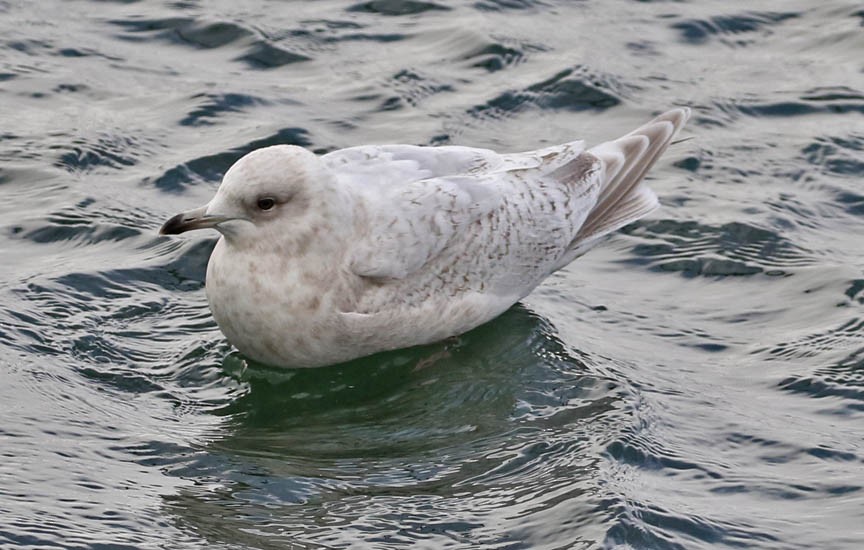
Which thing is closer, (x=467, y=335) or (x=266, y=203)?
(x=266, y=203)

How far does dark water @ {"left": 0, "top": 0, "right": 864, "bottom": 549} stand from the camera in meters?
6.51

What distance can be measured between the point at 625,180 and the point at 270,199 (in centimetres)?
250

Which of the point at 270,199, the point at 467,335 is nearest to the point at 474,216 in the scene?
the point at 467,335

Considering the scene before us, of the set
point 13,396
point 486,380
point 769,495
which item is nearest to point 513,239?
point 486,380

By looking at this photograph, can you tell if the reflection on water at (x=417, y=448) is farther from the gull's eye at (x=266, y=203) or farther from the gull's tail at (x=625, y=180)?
the gull's eye at (x=266, y=203)

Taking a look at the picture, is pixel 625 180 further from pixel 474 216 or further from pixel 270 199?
pixel 270 199

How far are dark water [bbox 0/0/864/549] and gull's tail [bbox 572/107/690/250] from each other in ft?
1.28

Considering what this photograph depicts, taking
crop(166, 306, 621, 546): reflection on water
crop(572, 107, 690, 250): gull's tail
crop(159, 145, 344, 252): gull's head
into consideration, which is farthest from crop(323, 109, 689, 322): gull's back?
crop(166, 306, 621, 546): reflection on water

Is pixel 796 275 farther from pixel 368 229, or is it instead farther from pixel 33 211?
pixel 33 211

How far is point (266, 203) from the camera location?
24.4 ft

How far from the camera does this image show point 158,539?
19.8ft

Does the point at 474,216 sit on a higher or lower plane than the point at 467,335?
higher

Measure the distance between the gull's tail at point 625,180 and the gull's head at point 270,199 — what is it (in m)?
1.80

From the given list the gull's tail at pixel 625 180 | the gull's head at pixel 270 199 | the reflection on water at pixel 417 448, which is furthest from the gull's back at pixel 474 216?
the reflection on water at pixel 417 448
